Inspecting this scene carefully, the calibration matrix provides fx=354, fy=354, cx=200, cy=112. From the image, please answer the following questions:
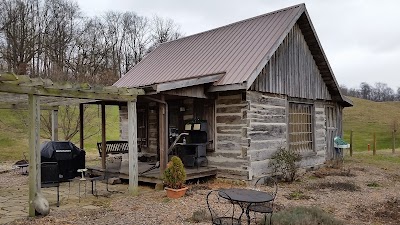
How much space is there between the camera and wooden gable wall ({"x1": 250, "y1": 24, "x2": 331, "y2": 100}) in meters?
10.7

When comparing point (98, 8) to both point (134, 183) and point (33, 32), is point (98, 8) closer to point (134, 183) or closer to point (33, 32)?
point (33, 32)

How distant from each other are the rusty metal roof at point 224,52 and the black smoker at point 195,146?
1.41 m

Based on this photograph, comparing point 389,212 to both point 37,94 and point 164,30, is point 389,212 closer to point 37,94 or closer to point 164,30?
point 37,94

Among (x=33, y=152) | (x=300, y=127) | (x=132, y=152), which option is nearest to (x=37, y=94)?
(x=33, y=152)

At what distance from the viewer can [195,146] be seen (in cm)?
1009

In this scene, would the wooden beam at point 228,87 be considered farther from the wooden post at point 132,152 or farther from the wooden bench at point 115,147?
the wooden bench at point 115,147

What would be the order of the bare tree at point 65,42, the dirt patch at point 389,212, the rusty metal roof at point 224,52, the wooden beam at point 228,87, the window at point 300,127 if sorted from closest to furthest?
the dirt patch at point 389,212 < the wooden beam at point 228,87 < the rusty metal roof at point 224,52 < the window at point 300,127 < the bare tree at point 65,42

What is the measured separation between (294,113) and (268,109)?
1.93 meters

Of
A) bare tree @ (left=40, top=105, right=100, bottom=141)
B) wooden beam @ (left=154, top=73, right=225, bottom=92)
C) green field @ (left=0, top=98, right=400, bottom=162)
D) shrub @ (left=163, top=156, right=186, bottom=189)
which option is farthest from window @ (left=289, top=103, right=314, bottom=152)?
green field @ (left=0, top=98, right=400, bottom=162)

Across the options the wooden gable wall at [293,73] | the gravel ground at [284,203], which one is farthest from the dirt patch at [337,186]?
the wooden gable wall at [293,73]

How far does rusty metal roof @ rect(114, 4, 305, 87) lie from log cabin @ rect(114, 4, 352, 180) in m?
0.04

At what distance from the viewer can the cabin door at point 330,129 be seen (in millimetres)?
14391

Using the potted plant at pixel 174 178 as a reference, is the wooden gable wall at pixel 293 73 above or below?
above

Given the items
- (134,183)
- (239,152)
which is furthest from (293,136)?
(134,183)
